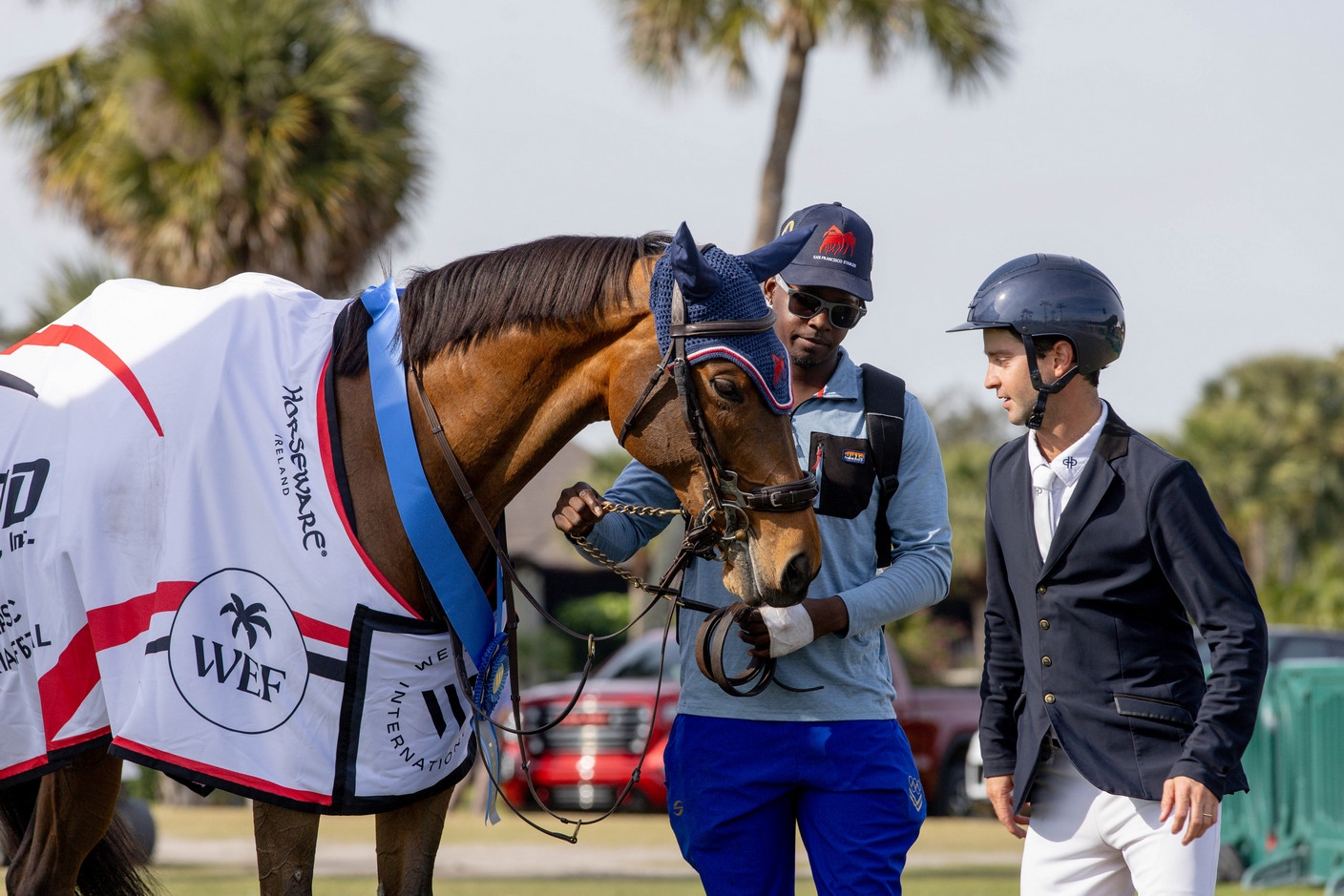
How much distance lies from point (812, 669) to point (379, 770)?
1088 mm

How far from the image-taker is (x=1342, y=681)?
8.56 m

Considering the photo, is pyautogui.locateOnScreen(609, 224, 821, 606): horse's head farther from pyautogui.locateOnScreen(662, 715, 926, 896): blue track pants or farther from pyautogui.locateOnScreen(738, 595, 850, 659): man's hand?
pyautogui.locateOnScreen(662, 715, 926, 896): blue track pants

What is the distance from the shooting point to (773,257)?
3018 mm

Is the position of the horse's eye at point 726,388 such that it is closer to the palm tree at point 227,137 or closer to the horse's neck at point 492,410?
the horse's neck at point 492,410

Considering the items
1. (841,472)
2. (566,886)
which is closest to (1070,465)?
(841,472)

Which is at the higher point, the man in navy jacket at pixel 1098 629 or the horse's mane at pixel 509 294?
the horse's mane at pixel 509 294

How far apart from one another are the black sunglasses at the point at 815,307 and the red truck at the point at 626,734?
844cm

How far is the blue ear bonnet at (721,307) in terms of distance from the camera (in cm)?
284

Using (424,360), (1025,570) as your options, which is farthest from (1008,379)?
(424,360)

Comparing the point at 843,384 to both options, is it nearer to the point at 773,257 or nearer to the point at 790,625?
the point at 773,257

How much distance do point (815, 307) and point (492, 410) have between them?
2.96 feet

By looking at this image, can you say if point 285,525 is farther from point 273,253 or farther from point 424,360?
point 273,253

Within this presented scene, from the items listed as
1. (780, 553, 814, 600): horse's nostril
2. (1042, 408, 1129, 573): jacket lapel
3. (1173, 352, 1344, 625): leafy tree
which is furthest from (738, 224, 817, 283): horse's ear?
(1173, 352, 1344, 625): leafy tree

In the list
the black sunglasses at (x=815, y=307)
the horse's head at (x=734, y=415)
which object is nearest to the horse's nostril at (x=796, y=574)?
the horse's head at (x=734, y=415)
